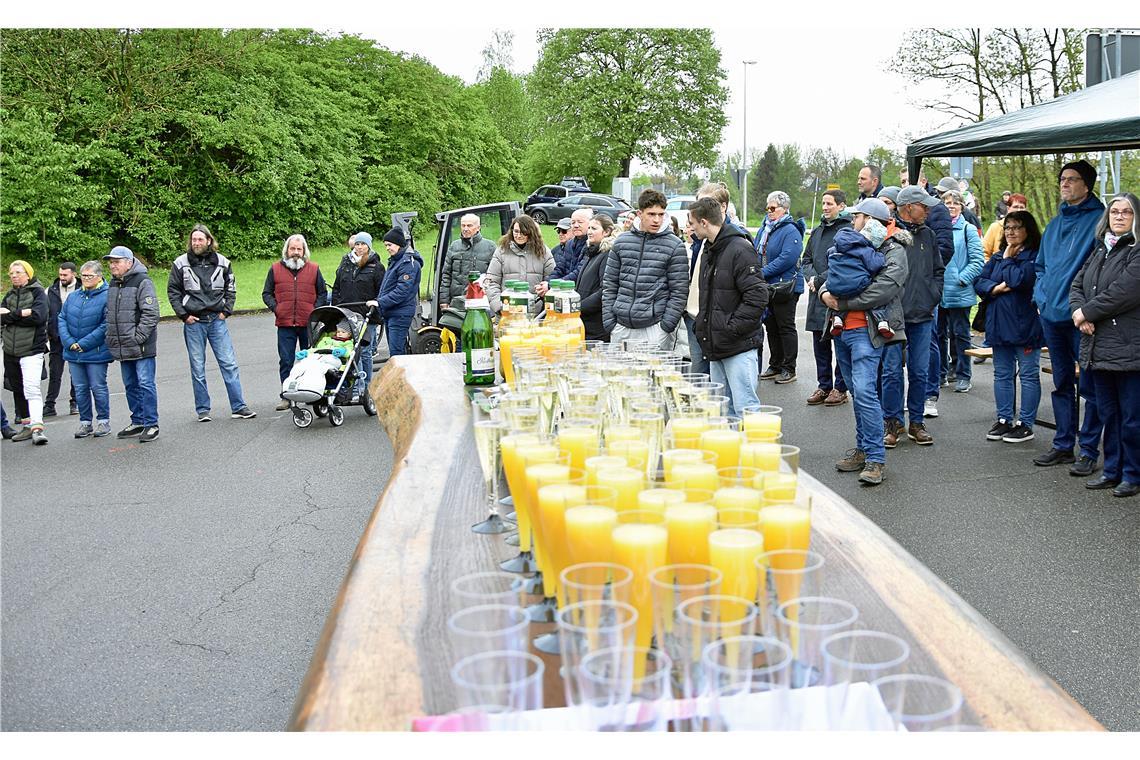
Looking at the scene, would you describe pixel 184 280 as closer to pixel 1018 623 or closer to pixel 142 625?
pixel 142 625

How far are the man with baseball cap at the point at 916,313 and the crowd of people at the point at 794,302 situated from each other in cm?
2

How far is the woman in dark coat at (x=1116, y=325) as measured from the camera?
573 centimetres

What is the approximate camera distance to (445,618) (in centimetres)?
190

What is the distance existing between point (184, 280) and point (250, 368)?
3860mm

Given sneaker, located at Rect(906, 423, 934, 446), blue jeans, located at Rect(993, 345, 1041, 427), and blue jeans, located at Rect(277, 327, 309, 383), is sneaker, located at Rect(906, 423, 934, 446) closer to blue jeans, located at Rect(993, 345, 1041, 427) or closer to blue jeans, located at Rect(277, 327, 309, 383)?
blue jeans, located at Rect(993, 345, 1041, 427)

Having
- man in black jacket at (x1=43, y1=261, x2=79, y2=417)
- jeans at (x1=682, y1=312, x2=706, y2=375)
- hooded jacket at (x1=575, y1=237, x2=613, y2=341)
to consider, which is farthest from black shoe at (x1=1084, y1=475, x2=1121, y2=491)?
man in black jacket at (x1=43, y1=261, x2=79, y2=417)

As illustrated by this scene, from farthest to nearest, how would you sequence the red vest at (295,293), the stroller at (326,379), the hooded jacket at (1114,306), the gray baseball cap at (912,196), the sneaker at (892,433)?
the red vest at (295,293), the stroller at (326,379), the sneaker at (892,433), the gray baseball cap at (912,196), the hooded jacket at (1114,306)

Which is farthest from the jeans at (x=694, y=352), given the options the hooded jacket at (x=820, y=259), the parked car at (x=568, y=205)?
the parked car at (x=568, y=205)

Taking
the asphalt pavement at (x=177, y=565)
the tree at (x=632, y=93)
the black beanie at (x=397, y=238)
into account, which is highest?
the tree at (x=632, y=93)

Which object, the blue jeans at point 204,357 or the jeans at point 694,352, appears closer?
the jeans at point 694,352

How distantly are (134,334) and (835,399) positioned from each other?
266 inches

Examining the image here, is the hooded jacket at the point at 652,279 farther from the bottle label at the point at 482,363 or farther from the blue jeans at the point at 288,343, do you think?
the blue jeans at the point at 288,343

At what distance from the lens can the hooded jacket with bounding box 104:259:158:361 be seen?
9.00 metres

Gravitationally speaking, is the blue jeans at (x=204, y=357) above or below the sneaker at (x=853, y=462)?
above
